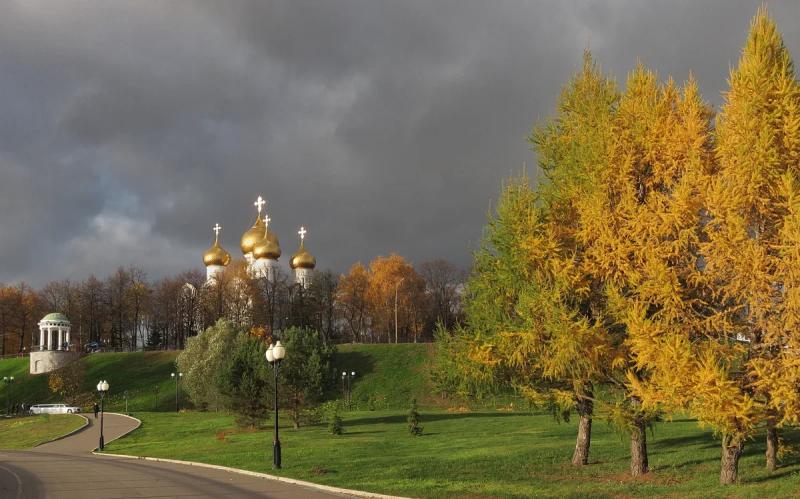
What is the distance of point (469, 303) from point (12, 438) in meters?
37.8

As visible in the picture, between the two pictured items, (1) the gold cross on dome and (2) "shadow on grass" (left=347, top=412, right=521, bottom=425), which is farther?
(1) the gold cross on dome

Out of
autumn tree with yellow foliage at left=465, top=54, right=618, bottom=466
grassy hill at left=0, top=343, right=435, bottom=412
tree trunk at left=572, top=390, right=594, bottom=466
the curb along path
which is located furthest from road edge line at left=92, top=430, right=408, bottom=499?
grassy hill at left=0, top=343, right=435, bottom=412

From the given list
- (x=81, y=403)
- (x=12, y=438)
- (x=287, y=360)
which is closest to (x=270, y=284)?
(x=81, y=403)

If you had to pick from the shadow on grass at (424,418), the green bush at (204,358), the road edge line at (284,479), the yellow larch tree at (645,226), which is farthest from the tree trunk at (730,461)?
the green bush at (204,358)

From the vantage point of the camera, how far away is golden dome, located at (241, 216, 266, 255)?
93938 mm

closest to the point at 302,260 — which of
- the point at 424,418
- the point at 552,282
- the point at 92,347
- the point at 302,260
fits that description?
the point at 302,260

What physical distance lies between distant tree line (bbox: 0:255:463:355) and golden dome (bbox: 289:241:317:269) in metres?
1.70

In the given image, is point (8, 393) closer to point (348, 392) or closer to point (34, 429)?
point (34, 429)

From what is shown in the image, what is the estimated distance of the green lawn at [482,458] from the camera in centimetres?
1522

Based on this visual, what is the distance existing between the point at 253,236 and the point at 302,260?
7.40 metres

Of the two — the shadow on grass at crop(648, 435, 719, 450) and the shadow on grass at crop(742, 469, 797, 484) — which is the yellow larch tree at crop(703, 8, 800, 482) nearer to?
the shadow on grass at crop(742, 469, 797, 484)

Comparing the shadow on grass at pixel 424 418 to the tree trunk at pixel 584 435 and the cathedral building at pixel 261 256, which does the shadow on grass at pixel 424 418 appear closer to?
the tree trunk at pixel 584 435

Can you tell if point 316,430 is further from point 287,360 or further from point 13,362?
point 13,362

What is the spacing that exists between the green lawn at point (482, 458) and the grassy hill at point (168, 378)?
24.0 m
